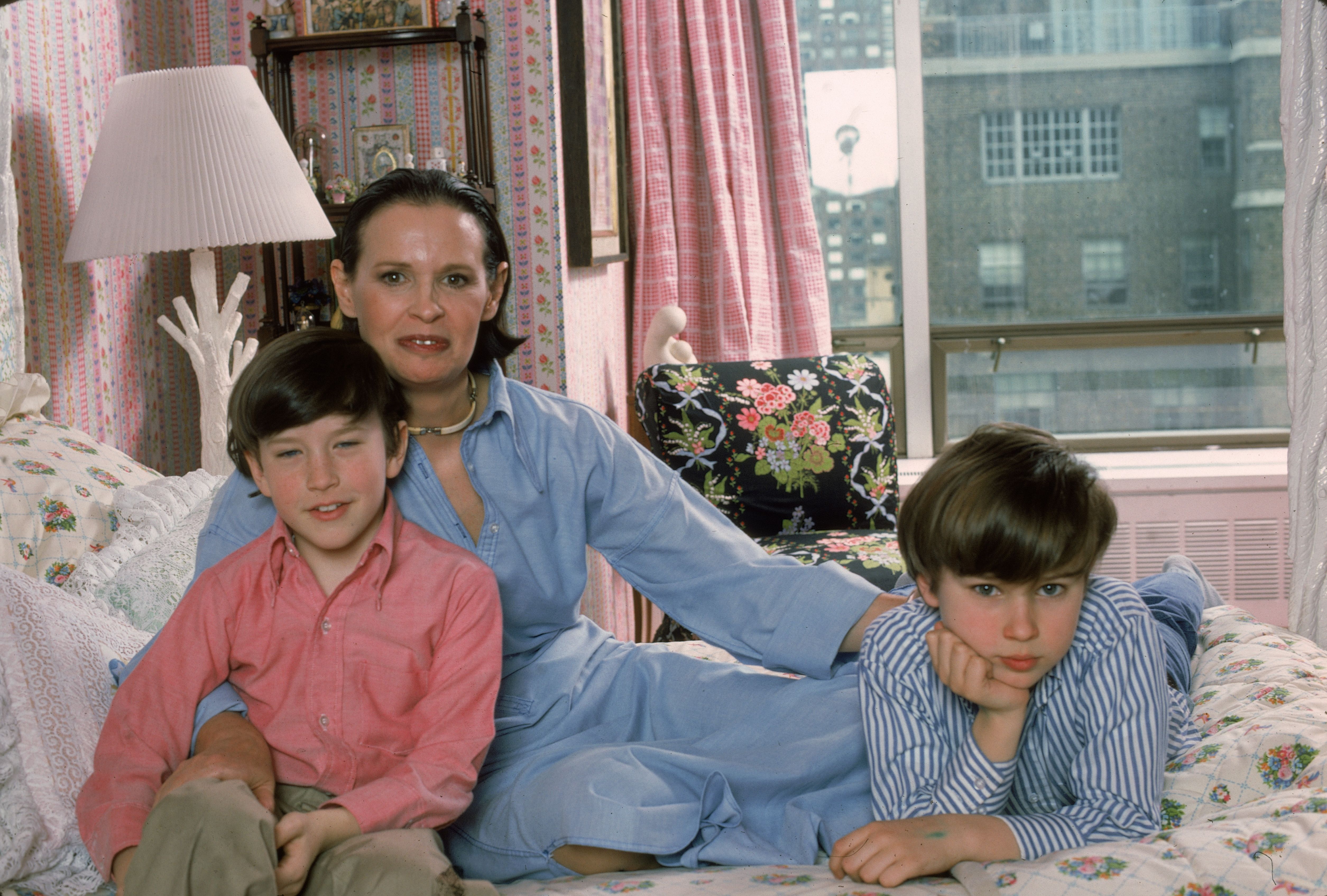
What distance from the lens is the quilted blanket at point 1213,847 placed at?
968 millimetres

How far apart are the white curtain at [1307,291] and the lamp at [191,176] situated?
4.88ft

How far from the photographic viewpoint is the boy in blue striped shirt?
42.4 inches

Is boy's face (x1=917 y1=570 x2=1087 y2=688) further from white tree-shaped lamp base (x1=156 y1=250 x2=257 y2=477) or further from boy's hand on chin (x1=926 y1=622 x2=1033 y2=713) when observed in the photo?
white tree-shaped lamp base (x1=156 y1=250 x2=257 y2=477)

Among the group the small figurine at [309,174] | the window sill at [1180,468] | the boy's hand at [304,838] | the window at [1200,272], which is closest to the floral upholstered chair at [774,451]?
the window sill at [1180,468]

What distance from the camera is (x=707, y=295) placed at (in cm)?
366

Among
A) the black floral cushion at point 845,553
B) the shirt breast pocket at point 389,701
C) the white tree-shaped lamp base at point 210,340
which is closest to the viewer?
the shirt breast pocket at point 389,701

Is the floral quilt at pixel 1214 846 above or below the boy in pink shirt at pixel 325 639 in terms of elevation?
below

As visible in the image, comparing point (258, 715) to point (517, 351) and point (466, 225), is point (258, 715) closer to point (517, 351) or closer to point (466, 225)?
point (466, 225)

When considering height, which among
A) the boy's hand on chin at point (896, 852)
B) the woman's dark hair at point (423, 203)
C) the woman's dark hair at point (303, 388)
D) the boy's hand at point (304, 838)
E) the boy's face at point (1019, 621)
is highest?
the woman's dark hair at point (423, 203)

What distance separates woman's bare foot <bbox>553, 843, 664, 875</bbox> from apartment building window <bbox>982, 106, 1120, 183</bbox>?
321cm

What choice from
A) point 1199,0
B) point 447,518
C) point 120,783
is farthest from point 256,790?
point 1199,0

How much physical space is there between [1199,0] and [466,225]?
10.8ft

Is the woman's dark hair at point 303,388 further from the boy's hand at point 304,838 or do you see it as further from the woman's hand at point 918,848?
the woman's hand at point 918,848

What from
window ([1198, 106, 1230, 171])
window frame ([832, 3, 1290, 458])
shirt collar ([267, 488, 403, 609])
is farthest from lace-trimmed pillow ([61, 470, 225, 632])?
window ([1198, 106, 1230, 171])
